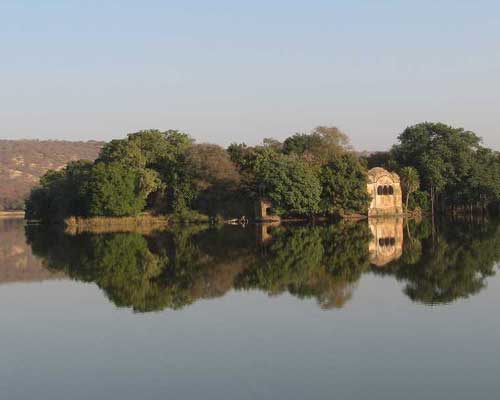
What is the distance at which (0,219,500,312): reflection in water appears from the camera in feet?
70.4

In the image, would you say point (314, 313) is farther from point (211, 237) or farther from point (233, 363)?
point (211, 237)

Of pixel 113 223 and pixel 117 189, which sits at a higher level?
pixel 117 189

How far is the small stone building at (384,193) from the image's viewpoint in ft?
236

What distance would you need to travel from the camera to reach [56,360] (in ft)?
45.5

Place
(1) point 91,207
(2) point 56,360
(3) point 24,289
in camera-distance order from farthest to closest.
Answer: (1) point 91,207 → (3) point 24,289 → (2) point 56,360

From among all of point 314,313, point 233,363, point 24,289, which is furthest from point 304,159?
point 233,363

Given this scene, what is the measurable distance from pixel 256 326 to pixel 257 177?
5060 centimetres

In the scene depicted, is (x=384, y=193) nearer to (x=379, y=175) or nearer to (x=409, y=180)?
(x=379, y=175)

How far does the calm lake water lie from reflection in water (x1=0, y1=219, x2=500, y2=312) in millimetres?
93

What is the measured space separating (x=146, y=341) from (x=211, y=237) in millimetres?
30608

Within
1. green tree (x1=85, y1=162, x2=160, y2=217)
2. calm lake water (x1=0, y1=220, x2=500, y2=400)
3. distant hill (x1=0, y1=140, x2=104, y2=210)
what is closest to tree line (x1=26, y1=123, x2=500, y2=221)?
green tree (x1=85, y1=162, x2=160, y2=217)

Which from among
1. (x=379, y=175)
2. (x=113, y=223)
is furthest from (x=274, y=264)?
(x=379, y=175)

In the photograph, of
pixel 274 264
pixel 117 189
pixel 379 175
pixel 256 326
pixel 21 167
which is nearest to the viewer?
pixel 256 326

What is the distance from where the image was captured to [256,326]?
54.0 feet
